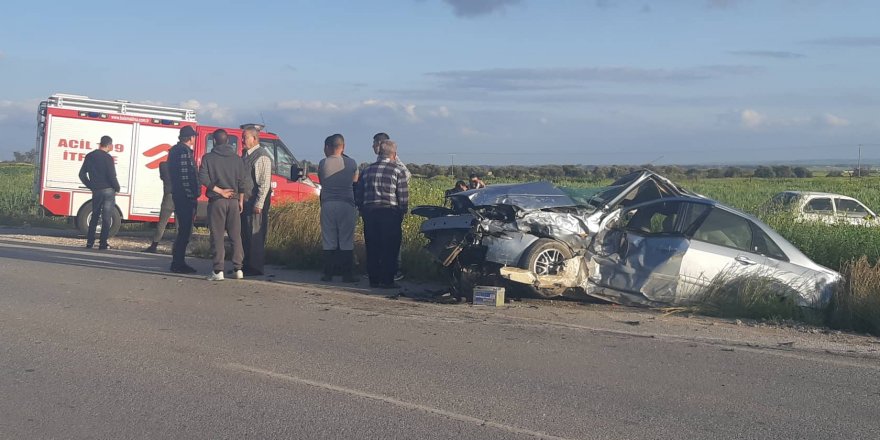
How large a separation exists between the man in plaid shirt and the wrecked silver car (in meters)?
1.02

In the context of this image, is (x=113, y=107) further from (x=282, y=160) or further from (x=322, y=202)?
(x=322, y=202)

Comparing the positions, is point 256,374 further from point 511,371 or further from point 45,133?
point 45,133

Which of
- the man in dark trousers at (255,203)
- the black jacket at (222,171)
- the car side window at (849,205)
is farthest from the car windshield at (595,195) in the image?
the car side window at (849,205)

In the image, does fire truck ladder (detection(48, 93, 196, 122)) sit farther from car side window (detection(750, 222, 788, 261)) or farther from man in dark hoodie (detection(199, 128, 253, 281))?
car side window (detection(750, 222, 788, 261))

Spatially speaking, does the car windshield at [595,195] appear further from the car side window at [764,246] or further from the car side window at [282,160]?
the car side window at [282,160]

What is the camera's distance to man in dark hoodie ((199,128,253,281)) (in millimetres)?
11117

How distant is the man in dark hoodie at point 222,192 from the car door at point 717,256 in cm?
562

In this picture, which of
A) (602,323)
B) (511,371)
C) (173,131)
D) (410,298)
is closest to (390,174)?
(410,298)

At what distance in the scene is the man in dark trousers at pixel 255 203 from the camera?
38.1 ft

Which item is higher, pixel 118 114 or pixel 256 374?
pixel 118 114

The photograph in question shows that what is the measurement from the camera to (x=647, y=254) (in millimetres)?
9742

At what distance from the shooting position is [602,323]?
8938 millimetres

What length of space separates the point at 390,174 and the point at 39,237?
9.69m

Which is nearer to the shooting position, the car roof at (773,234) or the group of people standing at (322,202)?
the car roof at (773,234)
